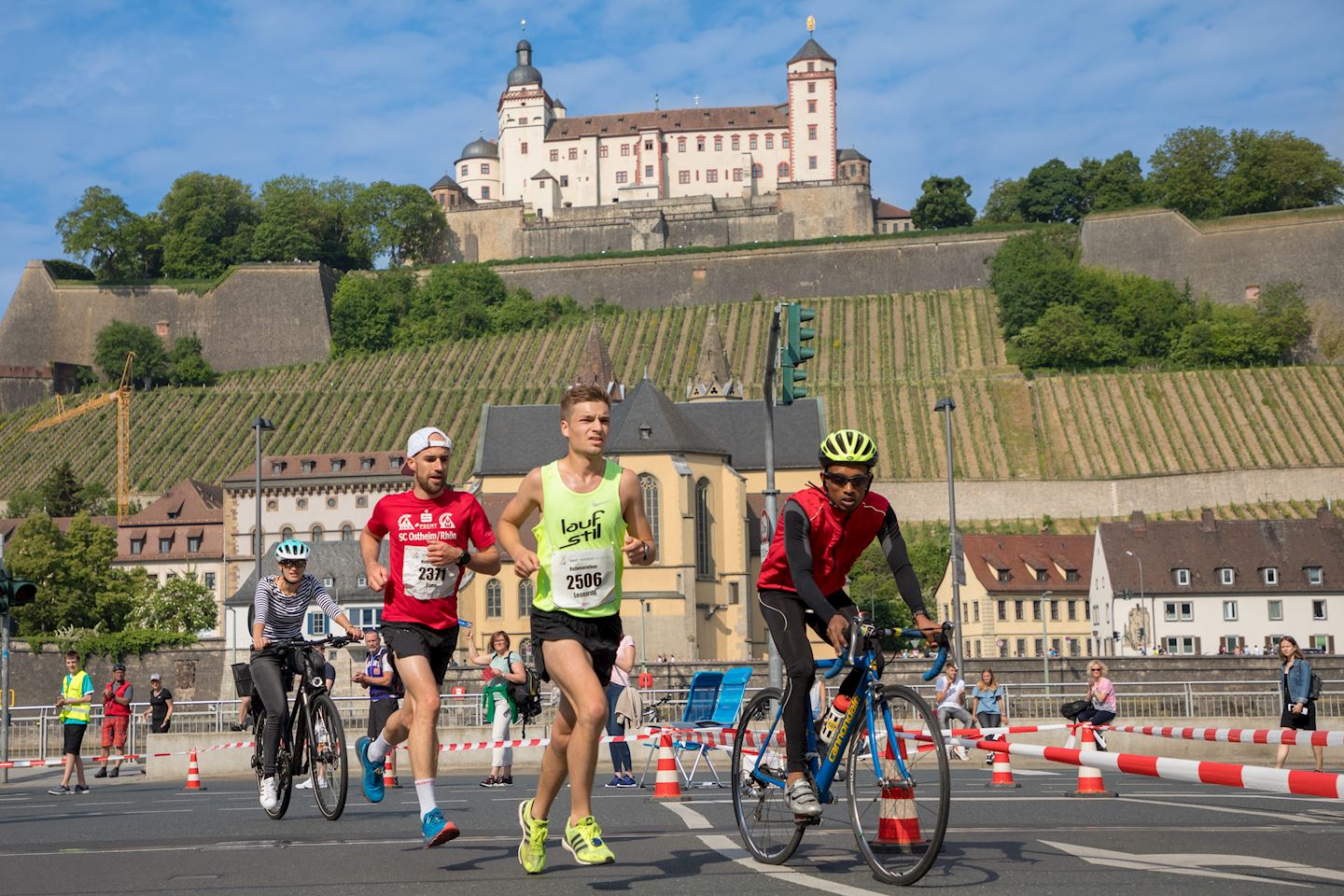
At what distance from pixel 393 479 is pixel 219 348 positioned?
127ft

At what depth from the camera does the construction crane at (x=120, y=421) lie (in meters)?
109

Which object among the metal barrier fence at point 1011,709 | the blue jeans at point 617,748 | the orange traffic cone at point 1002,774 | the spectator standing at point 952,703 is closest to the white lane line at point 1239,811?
the orange traffic cone at point 1002,774

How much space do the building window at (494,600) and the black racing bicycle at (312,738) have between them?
189 feet

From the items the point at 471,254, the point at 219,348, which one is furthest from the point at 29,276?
the point at 471,254

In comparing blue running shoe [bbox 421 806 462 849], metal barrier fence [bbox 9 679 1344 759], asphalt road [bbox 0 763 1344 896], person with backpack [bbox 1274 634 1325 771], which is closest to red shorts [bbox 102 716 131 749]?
metal barrier fence [bbox 9 679 1344 759]

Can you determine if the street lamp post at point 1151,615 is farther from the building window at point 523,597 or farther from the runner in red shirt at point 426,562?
the runner in red shirt at point 426,562

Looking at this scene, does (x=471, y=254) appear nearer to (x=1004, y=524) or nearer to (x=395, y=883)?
(x=1004, y=524)

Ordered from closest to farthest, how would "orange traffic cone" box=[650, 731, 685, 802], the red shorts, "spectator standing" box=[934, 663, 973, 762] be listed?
"orange traffic cone" box=[650, 731, 685, 802] < "spectator standing" box=[934, 663, 973, 762] < the red shorts

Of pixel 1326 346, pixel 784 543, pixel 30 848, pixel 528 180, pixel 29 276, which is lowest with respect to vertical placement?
pixel 30 848

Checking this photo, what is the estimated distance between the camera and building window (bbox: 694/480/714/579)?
68.6m

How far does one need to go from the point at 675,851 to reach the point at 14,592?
36.2 ft

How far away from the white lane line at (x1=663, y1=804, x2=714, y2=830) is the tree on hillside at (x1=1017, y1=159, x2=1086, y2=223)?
430ft

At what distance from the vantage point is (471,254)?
473 ft

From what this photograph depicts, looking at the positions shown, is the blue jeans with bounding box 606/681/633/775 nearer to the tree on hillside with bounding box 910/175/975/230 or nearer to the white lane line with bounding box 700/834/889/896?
the white lane line with bounding box 700/834/889/896
